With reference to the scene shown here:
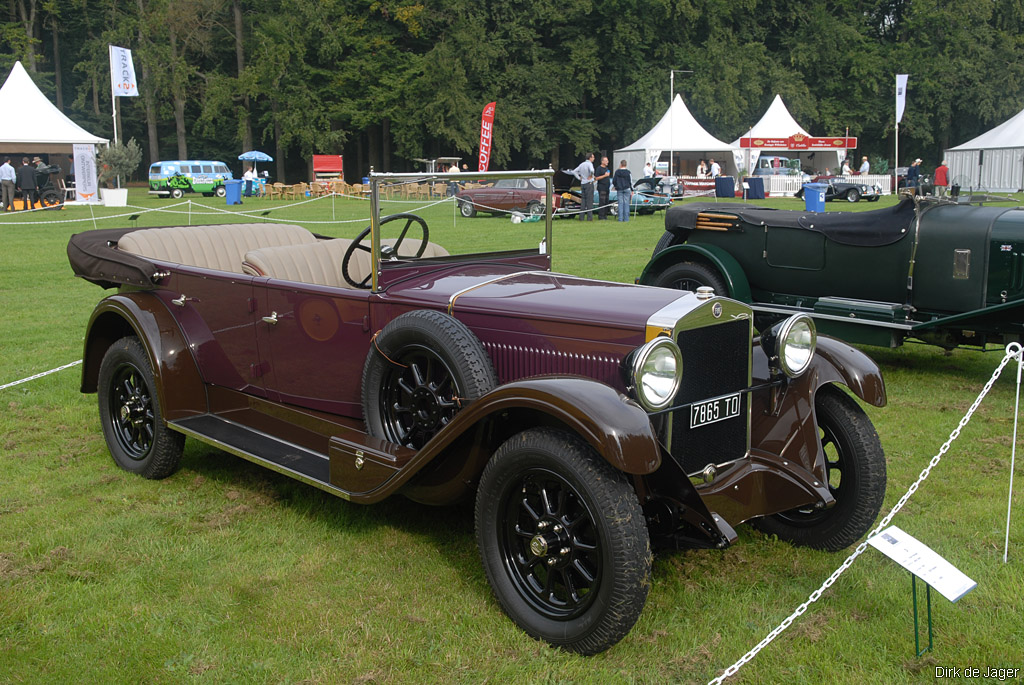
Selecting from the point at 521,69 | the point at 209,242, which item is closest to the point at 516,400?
the point at 209,242

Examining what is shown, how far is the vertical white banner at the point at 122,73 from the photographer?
29.1m

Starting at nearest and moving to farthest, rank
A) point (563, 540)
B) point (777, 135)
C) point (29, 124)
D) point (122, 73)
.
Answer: point (563, 540), point (29, 124), point (122, 73), point (777, 135)

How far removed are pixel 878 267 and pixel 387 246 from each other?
15.1 ft

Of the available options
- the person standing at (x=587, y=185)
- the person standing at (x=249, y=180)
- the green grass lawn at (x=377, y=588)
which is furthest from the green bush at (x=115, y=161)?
the green grass lawn at (x=377, y=588)

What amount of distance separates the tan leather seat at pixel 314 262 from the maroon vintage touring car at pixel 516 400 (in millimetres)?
13

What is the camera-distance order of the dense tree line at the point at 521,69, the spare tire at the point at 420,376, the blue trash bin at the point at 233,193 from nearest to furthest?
the spare tire at the point at 420,376 → the blue trash bin at the point at 233,193 → the dense tree line at the point at 521,69

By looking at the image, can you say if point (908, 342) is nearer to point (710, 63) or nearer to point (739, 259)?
point (739, 259)

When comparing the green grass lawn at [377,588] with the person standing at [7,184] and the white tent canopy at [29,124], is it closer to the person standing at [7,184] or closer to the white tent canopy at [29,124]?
the person standing at [7,184]

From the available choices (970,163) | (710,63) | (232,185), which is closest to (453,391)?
(232,185)

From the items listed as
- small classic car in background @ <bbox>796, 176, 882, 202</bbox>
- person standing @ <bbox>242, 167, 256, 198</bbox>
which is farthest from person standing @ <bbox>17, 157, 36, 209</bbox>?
small classic car in background @ <bbox>796, 176, 882, 202</bbox>

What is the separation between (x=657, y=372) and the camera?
120 inches

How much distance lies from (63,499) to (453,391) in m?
2.35

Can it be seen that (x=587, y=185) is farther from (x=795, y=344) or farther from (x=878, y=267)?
(x=795, y=344)

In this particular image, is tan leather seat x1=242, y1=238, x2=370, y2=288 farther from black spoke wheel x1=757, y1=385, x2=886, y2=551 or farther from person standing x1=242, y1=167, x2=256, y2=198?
person standing x1=242, y1=167, x2=256, y2=198
